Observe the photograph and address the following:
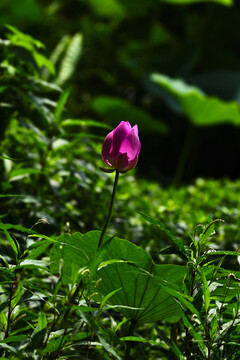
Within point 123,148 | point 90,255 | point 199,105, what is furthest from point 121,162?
point 199,105

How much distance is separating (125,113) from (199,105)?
959mm

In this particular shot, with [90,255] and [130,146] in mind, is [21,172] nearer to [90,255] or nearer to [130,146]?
[90,255]

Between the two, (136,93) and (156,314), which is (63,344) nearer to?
(156,314)

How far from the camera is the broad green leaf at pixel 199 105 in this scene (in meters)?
4.32

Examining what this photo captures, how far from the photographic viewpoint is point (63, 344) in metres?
0.87

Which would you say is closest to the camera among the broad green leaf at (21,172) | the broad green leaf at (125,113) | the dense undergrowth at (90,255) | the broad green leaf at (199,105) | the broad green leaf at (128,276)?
the dense undergrowth at (90,255)

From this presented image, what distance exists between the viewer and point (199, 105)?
4422mm

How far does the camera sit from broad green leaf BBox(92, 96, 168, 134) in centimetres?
496

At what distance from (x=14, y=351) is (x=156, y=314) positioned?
0.36 m

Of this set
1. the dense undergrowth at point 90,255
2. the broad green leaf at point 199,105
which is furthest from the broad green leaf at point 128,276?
the broad green leaf at point 199,105

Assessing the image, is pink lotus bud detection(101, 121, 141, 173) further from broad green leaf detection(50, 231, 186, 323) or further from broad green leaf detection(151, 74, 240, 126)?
broad green leaf detection(151, 74, 240, 126)

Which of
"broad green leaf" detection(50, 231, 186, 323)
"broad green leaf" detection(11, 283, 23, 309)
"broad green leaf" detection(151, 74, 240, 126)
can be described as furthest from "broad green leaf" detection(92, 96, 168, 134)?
"broad green leaf" detection(11, 283, 23, 309)

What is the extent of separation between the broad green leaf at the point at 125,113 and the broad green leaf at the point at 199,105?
462 mm

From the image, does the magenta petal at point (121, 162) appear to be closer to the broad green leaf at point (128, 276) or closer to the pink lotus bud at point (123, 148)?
the pink lotus bud at point (123, 148)
